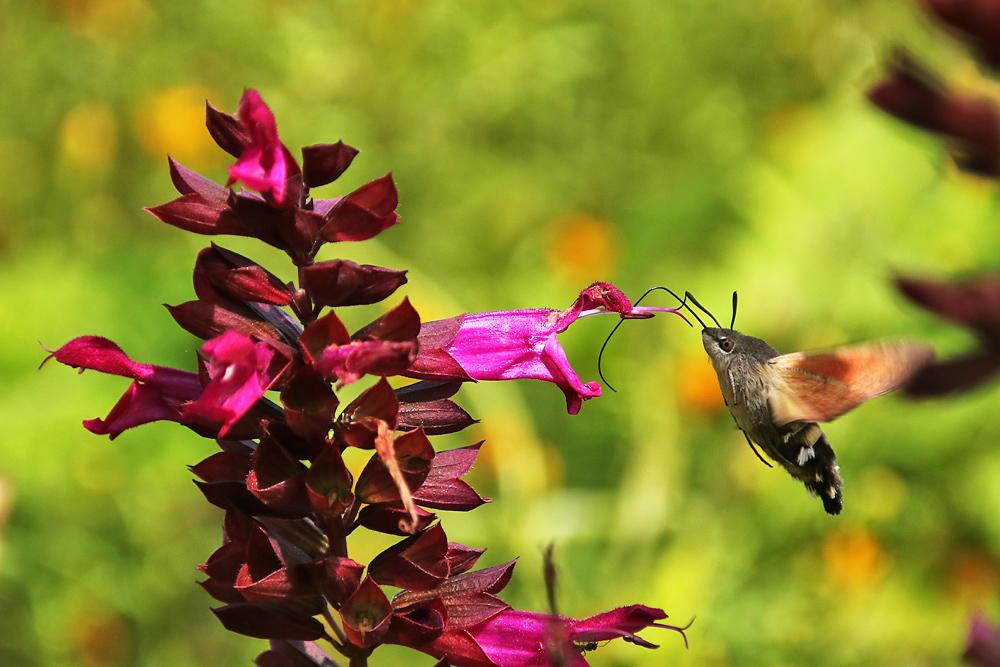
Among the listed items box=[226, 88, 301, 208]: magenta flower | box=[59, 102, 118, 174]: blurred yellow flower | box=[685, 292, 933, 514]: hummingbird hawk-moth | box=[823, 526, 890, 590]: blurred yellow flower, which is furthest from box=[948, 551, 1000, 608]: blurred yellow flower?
box=[59, 102, 118, 174]: blurred yellow flower

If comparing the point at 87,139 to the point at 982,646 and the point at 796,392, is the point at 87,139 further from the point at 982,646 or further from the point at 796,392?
the point at 982,646

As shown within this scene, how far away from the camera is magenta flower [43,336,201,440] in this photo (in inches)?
51.0

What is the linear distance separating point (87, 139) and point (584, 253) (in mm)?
2299

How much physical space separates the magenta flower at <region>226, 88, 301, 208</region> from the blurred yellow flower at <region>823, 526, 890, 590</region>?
110 inches

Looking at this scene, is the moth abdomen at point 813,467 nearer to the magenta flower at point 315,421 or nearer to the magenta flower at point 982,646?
the magenta flower at point 315,421

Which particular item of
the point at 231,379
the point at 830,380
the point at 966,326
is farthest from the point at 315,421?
the point at 830,380

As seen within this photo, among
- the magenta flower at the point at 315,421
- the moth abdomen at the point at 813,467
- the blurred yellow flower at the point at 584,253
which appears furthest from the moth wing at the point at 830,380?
the blurred yellow flower at the point at 584,253

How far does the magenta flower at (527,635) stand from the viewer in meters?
1.30

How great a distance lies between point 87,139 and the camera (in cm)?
466

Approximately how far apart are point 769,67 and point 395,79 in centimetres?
197

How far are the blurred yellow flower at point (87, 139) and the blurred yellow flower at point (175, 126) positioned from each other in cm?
14

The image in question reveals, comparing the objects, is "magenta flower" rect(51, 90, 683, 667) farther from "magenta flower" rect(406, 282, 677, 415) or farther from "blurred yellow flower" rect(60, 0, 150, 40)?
"blurred yellow flower" rect(60, 0, 150, 40)

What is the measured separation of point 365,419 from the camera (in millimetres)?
1192

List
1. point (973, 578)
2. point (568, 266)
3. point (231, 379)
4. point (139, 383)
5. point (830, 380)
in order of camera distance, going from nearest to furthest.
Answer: point (231, 379) < point (139, 383) < point (830, 380) < point (973, 578) < point (568, 266)
